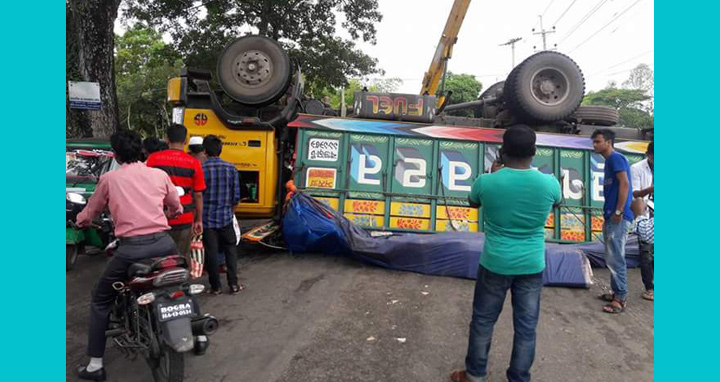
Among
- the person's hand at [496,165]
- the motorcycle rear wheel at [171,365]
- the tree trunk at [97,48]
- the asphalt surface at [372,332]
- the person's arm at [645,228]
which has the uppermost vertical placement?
the tree trunk at [97,48]

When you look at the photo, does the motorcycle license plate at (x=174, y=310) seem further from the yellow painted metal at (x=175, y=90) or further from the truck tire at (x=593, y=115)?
the truck tire at (x=593, y=115)

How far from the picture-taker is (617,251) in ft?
13.8

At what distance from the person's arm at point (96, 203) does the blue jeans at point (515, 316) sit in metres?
2.50

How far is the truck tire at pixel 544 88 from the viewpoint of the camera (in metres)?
6.42

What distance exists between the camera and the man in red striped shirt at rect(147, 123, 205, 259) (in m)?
3.75

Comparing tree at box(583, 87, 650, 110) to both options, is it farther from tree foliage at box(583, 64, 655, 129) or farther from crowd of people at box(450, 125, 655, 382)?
crowd of people at box(450, 125, 655, 382)

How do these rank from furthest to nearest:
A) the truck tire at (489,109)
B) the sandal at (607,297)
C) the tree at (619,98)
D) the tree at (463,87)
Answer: the tree at (619,98) < the tree at (463,87) < the truck tire at (489,109) < the sandal at (607,297)

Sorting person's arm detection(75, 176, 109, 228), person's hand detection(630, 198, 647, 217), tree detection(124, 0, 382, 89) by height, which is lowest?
person's hand detection(630, 198, 647, 217)

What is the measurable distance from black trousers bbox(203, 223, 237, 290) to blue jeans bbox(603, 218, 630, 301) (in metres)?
3.91

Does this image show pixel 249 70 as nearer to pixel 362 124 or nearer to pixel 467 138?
pixel 362 124

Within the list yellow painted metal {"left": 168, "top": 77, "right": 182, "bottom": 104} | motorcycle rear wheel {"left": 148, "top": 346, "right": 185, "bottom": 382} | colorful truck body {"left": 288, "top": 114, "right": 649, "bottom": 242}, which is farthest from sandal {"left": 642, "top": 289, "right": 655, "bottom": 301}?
yellow painted metal {"left": 168, "top": 77, "right": 182, "bottom": 104}

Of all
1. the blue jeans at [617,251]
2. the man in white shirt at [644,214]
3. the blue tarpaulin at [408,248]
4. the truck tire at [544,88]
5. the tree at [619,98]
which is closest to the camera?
the blue jeans at [617,251]

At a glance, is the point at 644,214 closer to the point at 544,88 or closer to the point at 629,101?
the point at 544,88

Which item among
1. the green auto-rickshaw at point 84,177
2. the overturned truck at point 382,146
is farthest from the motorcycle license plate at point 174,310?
the overturned truck at point 382,146
